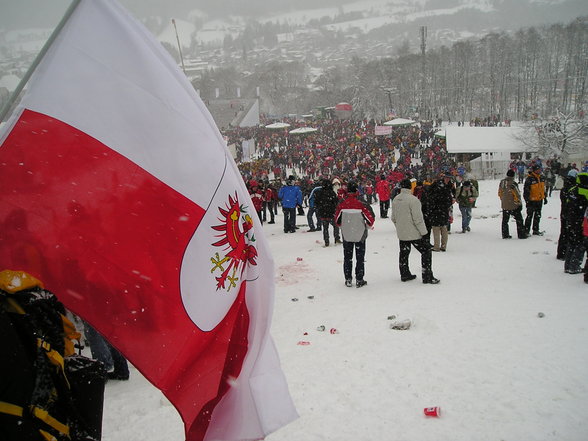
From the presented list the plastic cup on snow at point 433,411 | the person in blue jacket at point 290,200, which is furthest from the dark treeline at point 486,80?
the plastic cup on snow at point 433,411

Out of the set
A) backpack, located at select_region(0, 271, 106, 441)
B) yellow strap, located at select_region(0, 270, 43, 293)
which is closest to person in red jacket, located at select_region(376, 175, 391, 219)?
backpack, located at select_region(0, 271, 106, 441)

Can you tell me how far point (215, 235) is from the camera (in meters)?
2.68

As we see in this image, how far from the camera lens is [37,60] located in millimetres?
2236

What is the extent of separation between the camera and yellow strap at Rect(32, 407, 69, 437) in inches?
66.9

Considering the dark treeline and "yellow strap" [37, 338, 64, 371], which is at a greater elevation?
the dark treeline

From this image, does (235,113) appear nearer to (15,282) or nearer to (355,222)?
(355,222)

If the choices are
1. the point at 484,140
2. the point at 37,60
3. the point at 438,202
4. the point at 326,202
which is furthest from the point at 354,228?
the point at 484,140

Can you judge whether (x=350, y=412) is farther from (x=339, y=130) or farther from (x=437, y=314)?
(x=339, y=130)

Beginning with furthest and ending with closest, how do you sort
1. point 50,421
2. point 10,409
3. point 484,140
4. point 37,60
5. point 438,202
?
1. point 484,140
2. point 438,202
3. point 37,60
4. point 50,421
5. point 10,409

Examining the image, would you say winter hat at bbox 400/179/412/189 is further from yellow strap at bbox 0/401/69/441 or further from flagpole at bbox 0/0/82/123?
yellow strap at bbox 0/401/69/441

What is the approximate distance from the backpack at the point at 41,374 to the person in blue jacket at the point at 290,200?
11.3 meters

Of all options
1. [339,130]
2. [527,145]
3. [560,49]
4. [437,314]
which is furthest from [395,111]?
[437,314]

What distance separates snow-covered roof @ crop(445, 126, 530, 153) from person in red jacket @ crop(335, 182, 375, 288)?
22.3 metres

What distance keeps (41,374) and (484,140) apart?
3145cm
